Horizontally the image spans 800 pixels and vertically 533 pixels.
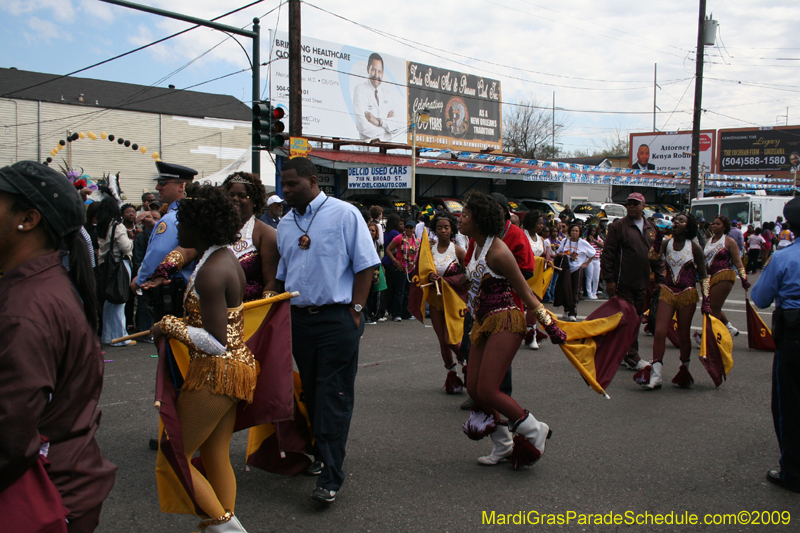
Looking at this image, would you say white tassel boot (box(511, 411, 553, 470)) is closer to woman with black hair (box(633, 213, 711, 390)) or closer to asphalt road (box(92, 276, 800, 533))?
asphalt road (box(92, 276, 800, 533))

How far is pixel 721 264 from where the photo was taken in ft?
27.7

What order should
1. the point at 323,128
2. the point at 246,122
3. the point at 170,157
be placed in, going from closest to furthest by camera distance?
the point at 323,128 → the point at 170,157 → the point at 246,122

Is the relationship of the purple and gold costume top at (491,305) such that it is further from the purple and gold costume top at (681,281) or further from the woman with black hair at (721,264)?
the woman with black hair at (721,264)

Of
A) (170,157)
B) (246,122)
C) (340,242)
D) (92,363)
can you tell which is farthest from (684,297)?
(246,122)

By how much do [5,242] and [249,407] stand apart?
5.91 feet

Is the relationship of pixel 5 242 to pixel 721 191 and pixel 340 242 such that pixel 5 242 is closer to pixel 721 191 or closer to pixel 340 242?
pixel 340 242

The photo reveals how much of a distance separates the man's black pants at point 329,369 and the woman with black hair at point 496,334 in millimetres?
987

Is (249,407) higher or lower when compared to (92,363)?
lower

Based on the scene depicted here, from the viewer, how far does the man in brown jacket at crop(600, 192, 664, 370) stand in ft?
22.3

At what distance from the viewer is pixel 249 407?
341 cm

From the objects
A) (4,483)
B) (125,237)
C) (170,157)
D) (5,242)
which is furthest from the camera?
(170,157)

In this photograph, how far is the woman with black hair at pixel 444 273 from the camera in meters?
6.46

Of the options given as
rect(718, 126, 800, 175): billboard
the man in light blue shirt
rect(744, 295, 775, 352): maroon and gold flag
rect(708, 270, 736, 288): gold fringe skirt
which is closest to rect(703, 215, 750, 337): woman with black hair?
rect(708, 270, 736, 288): gold fringe skirt

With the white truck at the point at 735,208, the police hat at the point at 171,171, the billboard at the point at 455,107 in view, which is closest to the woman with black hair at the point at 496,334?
the police hat at the point at 171,171
